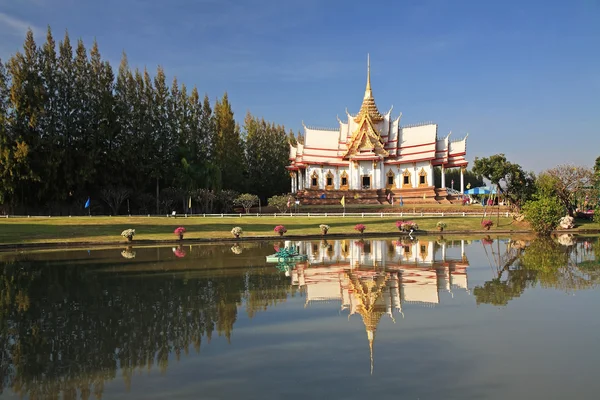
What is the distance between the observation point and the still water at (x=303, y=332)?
7.51 meters

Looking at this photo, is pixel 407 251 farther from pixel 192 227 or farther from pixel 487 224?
pixel 192 227

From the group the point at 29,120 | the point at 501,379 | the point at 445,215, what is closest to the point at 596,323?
the point at 501,379

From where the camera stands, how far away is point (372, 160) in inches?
2566

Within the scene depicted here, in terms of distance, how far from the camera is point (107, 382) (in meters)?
7.73

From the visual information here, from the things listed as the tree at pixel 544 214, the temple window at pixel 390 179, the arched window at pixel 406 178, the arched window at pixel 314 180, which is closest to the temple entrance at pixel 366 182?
the temple window at pixel 390 179

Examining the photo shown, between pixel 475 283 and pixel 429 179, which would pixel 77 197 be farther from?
pixel 475 283

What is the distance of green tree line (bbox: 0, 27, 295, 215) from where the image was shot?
49.7 meters

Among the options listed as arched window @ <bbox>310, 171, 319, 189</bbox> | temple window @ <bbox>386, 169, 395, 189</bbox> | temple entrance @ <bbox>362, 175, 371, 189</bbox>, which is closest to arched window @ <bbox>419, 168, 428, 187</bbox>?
temple window @ <bbox>386, 169, 395, 189</bbox>

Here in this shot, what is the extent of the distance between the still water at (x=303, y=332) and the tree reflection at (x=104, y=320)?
0.12ft

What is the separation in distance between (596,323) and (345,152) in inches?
2230

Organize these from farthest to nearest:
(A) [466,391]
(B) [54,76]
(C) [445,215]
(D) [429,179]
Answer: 1. (D) [429,179]
2. (B) [54,76]
3. (C) [445,215]
4. (A) [466,391]

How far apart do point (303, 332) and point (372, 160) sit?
56.1 metres

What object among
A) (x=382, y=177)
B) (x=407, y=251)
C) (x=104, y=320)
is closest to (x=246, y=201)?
(x=382, y=177)

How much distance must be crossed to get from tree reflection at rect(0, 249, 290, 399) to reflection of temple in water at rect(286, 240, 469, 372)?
4.48 ft
